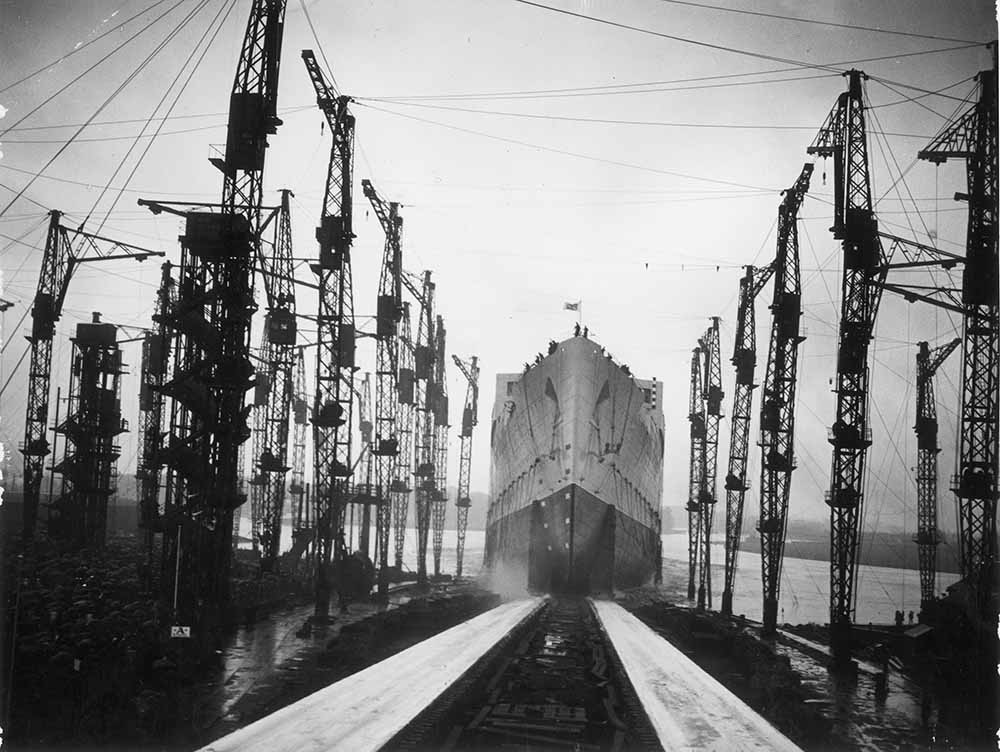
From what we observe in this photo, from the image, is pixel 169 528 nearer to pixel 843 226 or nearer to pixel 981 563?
pixel 843 226

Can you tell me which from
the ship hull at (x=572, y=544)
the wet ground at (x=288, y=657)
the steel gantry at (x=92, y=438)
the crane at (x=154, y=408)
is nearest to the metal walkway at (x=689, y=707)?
the wet ground at (x=288, y=657)

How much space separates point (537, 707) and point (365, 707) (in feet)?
9.95

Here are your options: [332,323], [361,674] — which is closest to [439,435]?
[332,323]

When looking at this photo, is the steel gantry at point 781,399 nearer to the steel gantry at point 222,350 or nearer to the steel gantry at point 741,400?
the steel gantry at point 741,400

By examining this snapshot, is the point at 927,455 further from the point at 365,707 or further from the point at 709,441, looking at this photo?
the point at 365,707

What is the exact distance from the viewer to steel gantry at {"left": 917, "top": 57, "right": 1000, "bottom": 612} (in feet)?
82.3

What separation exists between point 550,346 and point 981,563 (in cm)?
2875

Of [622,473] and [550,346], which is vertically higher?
[550,346]

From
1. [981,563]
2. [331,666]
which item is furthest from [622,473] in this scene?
[331,666]

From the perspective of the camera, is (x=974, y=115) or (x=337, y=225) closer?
(x=974, y=115)

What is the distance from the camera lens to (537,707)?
47.6 ft

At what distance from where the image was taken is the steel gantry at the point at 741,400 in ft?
133

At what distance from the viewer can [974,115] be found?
2638 centimetres

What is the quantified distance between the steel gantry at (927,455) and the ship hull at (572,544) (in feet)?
59.7
